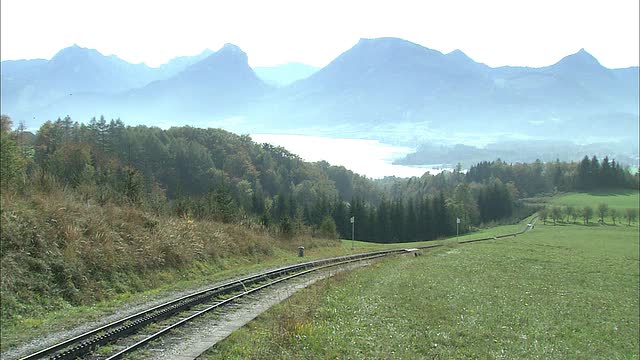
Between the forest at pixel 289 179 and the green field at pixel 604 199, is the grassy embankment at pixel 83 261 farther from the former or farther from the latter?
the green field at pixel 604 199

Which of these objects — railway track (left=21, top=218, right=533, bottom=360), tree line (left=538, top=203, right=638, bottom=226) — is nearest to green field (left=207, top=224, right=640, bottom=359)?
railway track (left=21, top=218, right=533, bottom=360)

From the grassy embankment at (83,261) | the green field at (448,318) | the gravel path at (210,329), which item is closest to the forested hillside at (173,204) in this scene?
the grassy embankment at (83,261)

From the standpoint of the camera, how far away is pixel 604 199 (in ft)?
386

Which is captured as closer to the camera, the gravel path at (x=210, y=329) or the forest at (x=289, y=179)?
the gravel path at (x=210, y=329)

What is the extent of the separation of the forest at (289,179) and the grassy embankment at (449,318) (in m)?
22.6

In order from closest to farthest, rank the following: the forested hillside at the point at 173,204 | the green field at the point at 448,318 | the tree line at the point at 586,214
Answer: the green field at the point at 448,318 → the forested hillside at the point at 173,204 → the tree line at the point at 586,214

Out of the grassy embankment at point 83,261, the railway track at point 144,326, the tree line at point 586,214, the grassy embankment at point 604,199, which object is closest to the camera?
the railway track at point 144,326

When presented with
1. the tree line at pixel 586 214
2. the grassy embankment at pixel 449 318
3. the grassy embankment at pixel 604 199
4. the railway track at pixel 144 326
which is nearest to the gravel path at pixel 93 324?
the railway track at pixel 144 326

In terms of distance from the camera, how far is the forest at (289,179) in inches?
3014

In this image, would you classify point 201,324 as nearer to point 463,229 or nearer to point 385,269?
point 385,269

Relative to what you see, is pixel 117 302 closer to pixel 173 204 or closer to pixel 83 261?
pixel 83 261

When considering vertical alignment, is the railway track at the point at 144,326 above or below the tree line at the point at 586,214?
above

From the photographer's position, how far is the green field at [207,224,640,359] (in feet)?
32.1

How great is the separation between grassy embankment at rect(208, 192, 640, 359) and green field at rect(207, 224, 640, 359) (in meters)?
0.03
